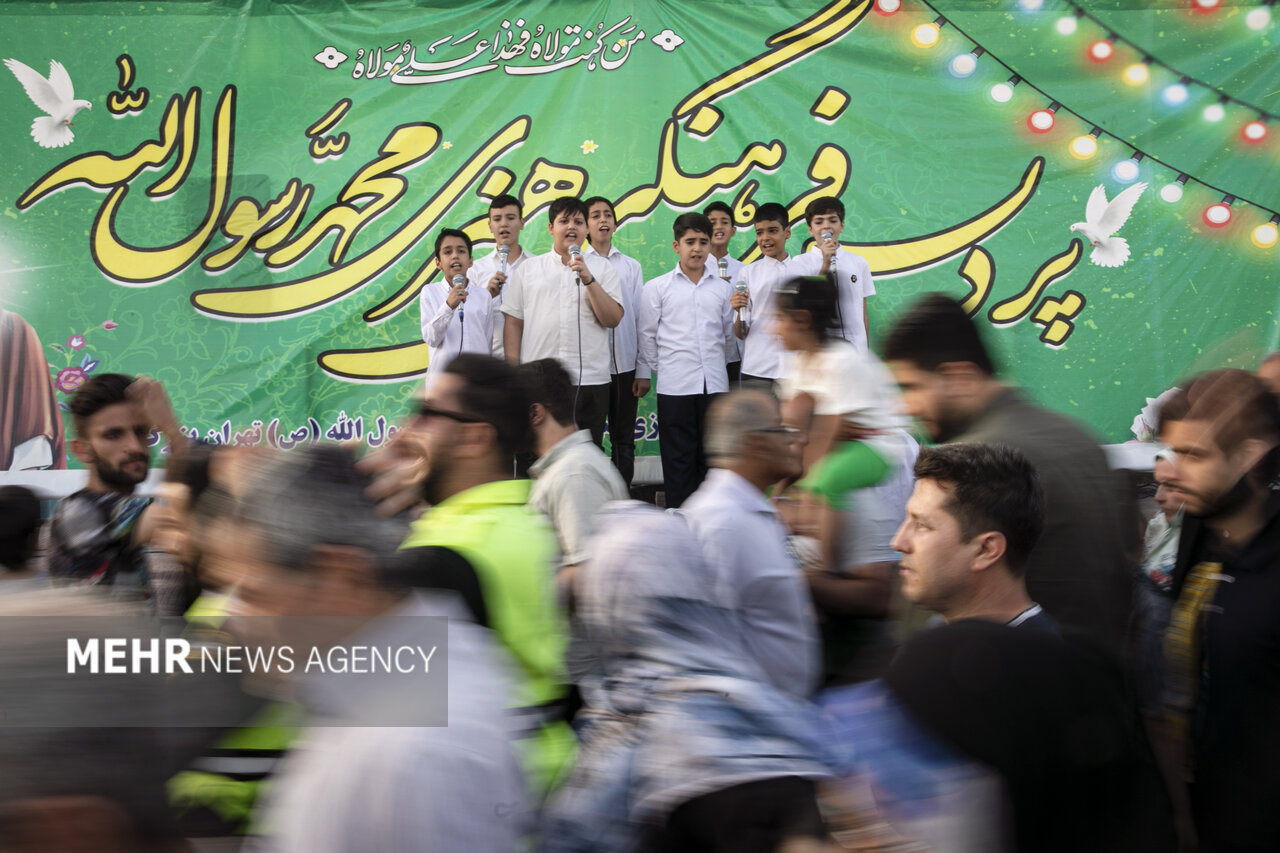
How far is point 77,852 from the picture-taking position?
0.97 m

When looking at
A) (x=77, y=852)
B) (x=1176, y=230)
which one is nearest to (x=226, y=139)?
(x=1176, y=230)

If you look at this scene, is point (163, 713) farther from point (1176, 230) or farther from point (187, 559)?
point (1176, 230)

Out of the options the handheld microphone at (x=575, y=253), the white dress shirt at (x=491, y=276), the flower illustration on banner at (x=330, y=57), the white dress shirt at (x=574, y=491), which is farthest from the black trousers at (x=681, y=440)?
the white dress shirt at (x=574, y=491)

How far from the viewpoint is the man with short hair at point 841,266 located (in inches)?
259

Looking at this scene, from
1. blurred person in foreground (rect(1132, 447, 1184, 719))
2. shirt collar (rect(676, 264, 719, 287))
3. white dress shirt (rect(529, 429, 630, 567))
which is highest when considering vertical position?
shirt collar (rect(676, 264, 719, 287))

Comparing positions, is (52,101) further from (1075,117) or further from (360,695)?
(360,695)

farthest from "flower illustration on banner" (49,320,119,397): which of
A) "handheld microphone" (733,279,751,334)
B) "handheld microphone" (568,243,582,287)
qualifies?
"handheld microphone" (733,279,751,334)

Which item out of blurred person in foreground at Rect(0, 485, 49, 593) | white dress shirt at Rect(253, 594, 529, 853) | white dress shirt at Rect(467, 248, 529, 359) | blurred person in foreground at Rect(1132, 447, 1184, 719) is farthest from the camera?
white dress shirt at Rect(467, 248, 529, 359)

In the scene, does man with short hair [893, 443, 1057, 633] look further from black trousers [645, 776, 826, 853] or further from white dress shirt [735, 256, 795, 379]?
white dress shirt [735, 256, 795, 379]

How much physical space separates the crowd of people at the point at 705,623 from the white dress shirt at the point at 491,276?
11.7 feet

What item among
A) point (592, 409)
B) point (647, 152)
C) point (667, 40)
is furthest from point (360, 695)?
point (667, 40)

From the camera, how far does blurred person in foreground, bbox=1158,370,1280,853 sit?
1.77m

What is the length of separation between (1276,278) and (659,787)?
697 centimetres

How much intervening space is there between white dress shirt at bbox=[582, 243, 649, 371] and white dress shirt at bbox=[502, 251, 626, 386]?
0.09 metres
